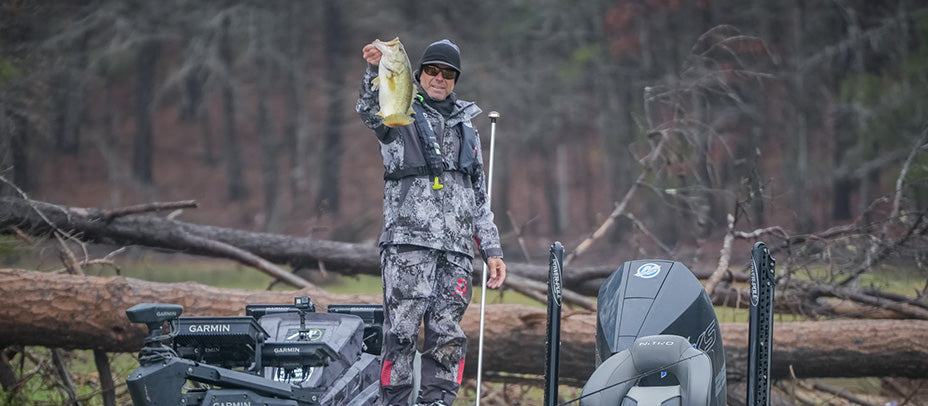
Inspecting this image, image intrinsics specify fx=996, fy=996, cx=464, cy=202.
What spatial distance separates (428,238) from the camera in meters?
5.12

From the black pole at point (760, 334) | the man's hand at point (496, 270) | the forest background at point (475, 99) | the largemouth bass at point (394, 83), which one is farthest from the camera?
the forest background at point (475, 99)

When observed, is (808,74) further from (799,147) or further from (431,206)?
(431,206)

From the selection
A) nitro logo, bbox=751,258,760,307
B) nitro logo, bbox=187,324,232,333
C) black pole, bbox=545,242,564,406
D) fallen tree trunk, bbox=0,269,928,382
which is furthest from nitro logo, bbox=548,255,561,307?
fallen tree trunk, bbox=0,269,928,382

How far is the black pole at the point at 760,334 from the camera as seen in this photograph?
158 inches

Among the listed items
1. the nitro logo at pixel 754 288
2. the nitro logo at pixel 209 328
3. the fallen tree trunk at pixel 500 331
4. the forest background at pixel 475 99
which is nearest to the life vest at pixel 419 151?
the nitro logo at pixel 209 328

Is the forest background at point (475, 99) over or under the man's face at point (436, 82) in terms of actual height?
over

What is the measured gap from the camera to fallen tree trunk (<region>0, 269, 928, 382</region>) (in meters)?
6.84

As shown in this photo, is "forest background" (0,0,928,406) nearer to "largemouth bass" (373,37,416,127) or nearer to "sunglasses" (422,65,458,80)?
"sunglasses" (422,65,458,80)

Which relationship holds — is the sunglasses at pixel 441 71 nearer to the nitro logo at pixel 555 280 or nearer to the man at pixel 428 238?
the man at pixel 428 238

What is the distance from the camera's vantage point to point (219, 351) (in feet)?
Result: 14.8

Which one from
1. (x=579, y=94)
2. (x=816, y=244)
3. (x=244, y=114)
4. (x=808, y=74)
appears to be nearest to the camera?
(x=816, y=244)

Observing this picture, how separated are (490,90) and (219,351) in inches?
684

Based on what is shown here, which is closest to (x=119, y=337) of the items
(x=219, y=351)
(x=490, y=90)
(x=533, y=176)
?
(x=219, y=351)

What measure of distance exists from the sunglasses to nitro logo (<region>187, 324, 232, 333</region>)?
1750mm
